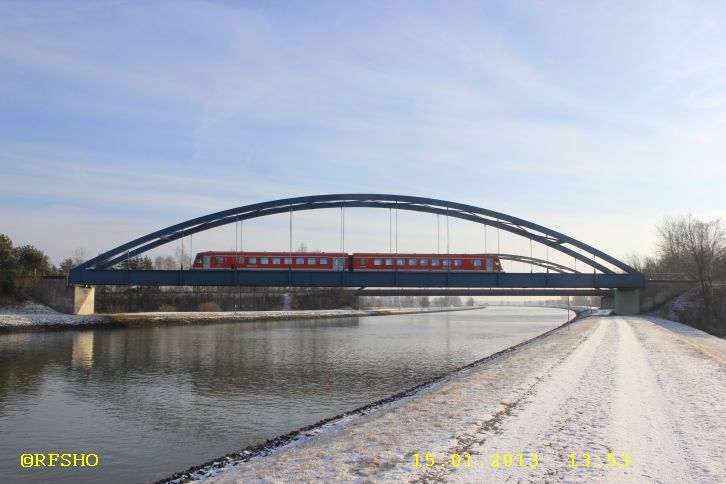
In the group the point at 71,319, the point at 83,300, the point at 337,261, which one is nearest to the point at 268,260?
the point at 337,261

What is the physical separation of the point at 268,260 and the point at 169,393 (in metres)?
33.6

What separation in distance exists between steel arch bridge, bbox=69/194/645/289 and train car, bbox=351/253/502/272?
161cm

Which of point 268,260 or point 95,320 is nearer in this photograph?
point 268,260

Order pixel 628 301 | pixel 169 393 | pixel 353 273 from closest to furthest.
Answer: pixel 169 393 < pixel 353 273 < pixel 628 301

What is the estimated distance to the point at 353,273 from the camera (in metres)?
52.3

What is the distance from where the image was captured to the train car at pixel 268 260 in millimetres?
54844

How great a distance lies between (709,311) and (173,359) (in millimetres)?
56821

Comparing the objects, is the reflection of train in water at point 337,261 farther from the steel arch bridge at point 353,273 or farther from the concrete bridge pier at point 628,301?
the concrete bridge pier at point 628,301

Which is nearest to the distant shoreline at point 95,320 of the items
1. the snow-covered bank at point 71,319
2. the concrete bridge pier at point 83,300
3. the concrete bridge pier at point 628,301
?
the snow-covered bank at point 71,319

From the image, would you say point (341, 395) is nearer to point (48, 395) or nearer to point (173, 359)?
point (48, 395)

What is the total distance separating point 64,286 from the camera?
61469mm

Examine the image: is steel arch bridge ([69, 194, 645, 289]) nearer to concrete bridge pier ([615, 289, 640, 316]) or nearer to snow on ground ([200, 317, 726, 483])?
concrete bridge pier ([615, 289, 640, 316])

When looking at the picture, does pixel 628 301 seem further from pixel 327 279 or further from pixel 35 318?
pixel 35 318

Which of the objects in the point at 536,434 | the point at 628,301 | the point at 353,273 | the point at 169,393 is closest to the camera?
the point at 536,434
